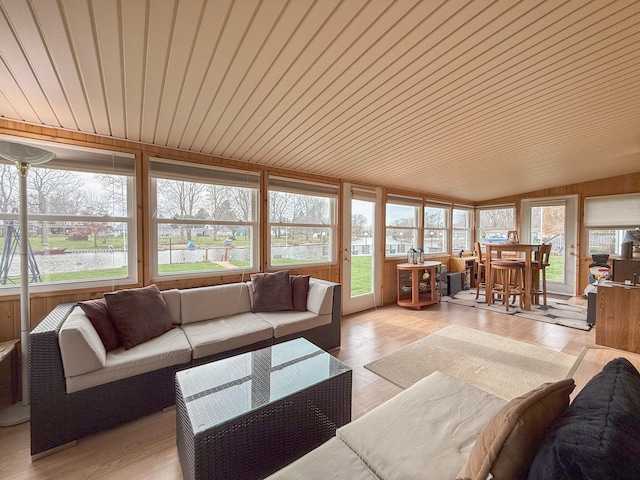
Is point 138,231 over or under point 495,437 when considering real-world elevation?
over

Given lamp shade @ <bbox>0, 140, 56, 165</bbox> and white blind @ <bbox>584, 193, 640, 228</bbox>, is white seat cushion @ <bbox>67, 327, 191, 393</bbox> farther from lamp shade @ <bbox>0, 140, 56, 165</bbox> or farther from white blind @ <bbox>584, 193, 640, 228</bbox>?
white blind @ <bbox>584, 193, 640, 228</bbox>

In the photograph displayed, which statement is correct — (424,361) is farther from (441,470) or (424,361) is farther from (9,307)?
(9,307)

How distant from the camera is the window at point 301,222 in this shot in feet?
12.1

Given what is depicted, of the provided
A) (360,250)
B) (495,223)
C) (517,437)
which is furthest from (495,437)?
(495,223)

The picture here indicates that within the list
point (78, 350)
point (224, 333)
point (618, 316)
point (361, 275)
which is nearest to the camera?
point (78, 350)

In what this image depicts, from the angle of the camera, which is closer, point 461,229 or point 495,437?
point 495,437

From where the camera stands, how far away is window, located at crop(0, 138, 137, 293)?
225 cm

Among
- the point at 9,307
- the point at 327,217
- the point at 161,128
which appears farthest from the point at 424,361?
the point at 9,307

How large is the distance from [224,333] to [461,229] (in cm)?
635

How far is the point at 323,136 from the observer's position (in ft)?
9.09

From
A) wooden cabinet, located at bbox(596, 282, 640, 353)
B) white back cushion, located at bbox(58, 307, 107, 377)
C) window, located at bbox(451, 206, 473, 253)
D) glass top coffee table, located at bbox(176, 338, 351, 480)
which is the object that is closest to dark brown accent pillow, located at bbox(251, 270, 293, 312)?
glass top coffee table, located at bbox(176, 338, 351, 480)

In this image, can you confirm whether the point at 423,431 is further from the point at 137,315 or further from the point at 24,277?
the point at 24,277

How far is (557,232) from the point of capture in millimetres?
5887

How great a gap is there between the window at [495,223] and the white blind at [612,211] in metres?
1.28
